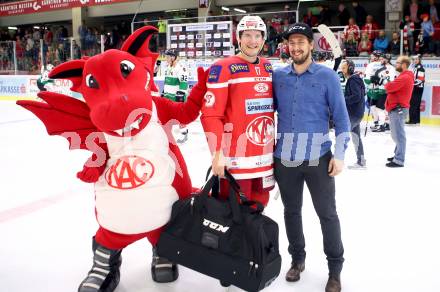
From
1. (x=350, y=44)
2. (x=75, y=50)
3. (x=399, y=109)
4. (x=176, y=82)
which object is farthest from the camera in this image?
(x=75, y=50)

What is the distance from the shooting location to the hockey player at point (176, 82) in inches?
270

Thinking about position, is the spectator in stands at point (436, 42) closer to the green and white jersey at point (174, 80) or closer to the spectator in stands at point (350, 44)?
the spectator in stands at point (350, 44)

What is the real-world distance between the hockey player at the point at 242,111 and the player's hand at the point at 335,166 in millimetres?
303

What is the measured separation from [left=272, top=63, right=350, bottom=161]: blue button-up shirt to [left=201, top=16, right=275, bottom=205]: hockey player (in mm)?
67

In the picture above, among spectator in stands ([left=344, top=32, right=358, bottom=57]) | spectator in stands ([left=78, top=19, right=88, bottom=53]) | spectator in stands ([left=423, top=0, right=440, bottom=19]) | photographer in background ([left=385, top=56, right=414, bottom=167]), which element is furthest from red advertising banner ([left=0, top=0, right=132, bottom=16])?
photographer in background ([left=385, top=56, right=414, bottom=167])

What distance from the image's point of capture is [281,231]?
3189 millimetres

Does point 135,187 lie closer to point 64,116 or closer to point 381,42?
point 64,116

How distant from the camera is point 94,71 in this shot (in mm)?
2006

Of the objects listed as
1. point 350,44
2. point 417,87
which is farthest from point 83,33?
point 417,87

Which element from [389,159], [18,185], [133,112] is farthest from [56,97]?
[389,159]

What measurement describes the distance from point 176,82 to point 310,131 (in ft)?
16.3

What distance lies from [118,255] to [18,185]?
2627 millimetres

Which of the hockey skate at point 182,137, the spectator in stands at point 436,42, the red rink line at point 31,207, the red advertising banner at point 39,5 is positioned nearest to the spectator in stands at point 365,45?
the spectator in stands at point 436,42

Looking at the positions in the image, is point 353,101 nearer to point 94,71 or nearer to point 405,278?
point 405,278
